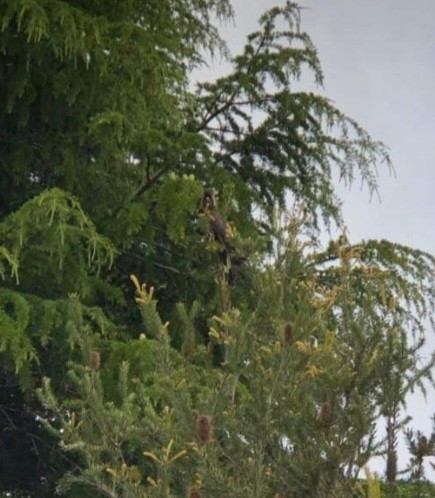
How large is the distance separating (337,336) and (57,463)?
5402 mm

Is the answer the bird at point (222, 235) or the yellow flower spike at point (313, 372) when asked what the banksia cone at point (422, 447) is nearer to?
the yellow flower spike at point (313, 372)

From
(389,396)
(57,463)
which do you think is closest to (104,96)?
(57,463)

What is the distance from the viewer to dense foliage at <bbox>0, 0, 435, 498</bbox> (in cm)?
396

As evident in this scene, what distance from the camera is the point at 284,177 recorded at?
34.1ft

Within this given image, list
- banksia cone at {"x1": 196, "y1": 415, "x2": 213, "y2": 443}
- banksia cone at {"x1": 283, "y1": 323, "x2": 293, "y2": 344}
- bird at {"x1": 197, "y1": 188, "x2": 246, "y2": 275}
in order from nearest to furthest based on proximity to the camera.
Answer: banksia cone at {"x1": 196, "y1": 415, "x2": 213, "y2": 443}
banksia cone at {"x1": 283, "y1": 323, "x2": 293, "y2": 344}
bird at {"x1": 197, "y1": 188, "x2": 246, "y2": 275}

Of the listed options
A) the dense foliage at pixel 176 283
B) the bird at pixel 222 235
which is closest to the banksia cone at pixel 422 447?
the dense foliage at pixel 176 283

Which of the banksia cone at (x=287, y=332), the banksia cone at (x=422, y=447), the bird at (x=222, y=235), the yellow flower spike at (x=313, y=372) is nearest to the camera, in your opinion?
the banksia cone at (x=422, y=447)

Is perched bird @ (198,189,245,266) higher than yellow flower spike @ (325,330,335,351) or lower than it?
higher

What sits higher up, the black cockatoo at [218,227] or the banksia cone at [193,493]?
the black cockatoo at [218,227]

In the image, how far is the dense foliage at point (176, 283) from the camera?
3.96 meters

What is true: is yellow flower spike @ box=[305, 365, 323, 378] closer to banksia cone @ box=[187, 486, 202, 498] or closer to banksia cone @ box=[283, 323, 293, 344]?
banksia cone @ box=[283, 323, 293, 344]

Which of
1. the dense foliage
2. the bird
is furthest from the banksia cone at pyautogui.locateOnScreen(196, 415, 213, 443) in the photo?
the bird

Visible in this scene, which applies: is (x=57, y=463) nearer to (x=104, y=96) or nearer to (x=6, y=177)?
(x=6, y=177)

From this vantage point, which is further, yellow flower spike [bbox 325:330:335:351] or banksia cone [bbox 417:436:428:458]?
yellow flower spike [bbox 325:330:335:351]
